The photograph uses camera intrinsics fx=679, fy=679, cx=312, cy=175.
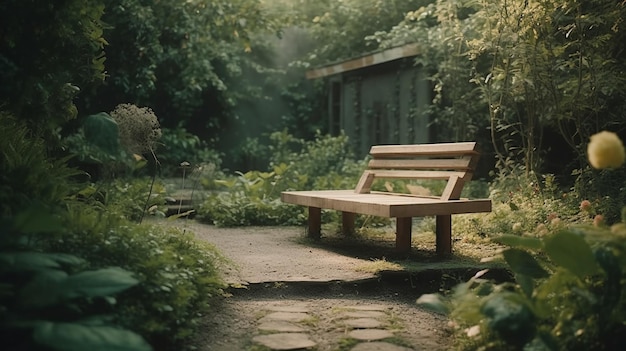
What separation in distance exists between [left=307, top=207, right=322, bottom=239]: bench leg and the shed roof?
5.07 m

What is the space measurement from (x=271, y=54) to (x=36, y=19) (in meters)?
12.3

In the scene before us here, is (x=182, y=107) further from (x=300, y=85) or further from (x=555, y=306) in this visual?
(x=555, y=306)

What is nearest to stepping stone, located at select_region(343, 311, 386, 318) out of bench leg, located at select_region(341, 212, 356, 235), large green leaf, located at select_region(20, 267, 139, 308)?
large green leaf, located at select_region(20, 267, 139, 308)

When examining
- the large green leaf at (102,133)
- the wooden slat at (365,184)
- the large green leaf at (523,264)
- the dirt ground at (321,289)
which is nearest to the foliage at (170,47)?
the wooden slat at (365,184)

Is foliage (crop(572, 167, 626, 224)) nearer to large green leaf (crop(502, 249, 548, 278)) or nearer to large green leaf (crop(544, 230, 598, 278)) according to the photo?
large green leaf (crop(502, 249, 548, 278))

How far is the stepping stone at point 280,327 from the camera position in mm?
3925

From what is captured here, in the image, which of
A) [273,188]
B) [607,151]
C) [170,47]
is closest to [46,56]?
[607,151]

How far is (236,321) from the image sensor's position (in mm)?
4176

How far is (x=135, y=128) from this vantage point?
505 cm

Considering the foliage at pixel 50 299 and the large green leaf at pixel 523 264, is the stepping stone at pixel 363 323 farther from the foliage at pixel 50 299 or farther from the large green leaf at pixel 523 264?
the foliage at pixel 50 299

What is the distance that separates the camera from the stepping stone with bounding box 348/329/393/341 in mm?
3800

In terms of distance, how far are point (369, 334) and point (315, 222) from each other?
10.7 feet

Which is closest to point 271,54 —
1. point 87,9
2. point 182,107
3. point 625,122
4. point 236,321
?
point 182,107

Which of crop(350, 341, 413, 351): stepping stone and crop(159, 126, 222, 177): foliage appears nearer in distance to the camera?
crop(350, 341, 413, 351): stepping stone
